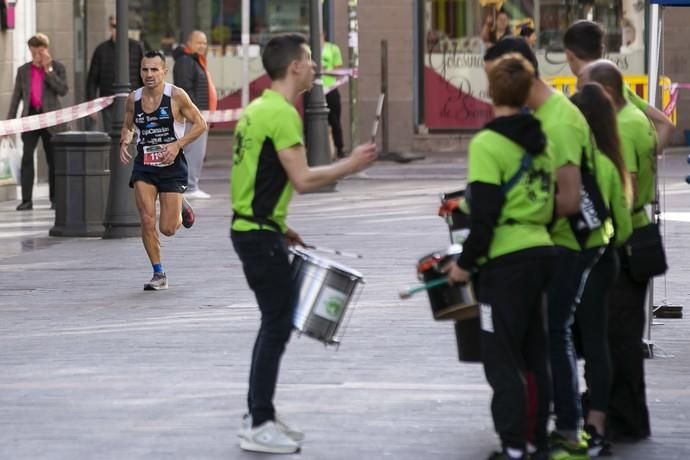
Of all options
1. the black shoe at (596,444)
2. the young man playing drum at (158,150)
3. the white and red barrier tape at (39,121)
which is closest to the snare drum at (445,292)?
the black shoe at (596,444)

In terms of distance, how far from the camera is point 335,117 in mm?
23781

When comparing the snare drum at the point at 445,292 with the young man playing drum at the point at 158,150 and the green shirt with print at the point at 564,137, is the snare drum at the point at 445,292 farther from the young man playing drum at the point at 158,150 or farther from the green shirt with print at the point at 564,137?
the young man playing drum at the point at 158,150

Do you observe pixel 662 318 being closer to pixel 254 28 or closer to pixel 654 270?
pixel 654 270

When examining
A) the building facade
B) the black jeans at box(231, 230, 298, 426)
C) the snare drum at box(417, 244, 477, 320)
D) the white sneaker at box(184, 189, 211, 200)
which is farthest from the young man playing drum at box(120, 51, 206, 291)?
the building facade

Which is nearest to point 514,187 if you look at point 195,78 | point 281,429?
point 281,429

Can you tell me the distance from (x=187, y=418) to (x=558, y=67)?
17866 millimetres

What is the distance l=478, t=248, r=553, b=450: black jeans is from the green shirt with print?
0.32 meters

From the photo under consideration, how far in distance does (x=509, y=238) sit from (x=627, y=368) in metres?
1.28

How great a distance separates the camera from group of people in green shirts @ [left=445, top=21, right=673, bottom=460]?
6320 millimetres

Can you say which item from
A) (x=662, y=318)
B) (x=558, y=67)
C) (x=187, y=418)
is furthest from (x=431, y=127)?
(x=187, y=418)

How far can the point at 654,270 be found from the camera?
7.43 metres

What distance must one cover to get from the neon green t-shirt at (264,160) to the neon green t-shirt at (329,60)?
16.2 meters

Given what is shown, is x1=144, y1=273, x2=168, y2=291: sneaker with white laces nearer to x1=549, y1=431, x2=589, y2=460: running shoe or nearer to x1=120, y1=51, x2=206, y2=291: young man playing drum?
x1=120, y1=51, x2=206, y2=291: young man playing drum

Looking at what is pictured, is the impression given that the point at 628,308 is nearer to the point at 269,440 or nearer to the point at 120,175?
the point at 269,440
